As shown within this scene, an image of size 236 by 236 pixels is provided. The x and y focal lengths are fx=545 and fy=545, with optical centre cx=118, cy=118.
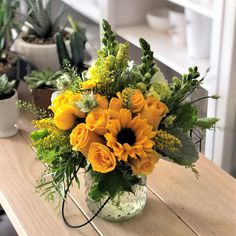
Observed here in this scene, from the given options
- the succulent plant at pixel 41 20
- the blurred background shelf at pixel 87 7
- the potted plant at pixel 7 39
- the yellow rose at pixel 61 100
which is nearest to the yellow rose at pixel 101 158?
the yellow rose at pixel 61 100

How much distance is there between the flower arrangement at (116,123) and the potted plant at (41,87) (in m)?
0.44

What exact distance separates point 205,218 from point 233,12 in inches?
23.5

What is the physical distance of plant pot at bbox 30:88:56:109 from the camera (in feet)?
5.05

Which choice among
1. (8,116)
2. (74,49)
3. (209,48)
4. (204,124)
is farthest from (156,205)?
(209,48)

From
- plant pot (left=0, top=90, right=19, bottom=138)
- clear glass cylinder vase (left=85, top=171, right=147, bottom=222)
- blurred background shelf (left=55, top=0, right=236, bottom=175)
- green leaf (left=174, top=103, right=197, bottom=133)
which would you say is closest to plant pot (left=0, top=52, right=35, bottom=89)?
plant pot (left=0, top=90, right=19, bottom=138)

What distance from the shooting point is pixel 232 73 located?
1.56m

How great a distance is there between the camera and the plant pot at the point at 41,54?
1.80 metres

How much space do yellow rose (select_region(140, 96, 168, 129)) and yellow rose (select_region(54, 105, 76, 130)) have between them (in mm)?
132

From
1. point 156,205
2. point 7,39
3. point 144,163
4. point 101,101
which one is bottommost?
point 156,205

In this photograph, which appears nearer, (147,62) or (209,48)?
(147,62)

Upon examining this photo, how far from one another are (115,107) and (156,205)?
12.5 inches

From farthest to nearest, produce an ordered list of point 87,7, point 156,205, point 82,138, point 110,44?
point 87,7 → point 156,205 → point 110,44 → point 82,138

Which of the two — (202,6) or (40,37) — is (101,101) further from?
(40,37)

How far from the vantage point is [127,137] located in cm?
99
